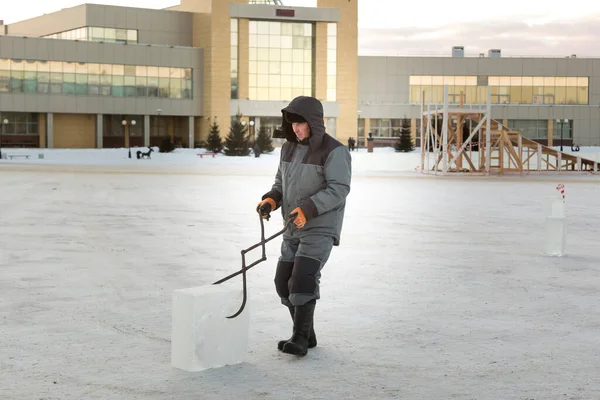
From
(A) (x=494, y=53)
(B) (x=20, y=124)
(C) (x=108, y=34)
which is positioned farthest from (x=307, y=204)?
(A) (x=494, y=53)

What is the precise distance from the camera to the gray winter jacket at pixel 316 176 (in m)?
6.89

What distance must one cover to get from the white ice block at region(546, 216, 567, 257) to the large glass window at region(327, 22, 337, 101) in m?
87.4

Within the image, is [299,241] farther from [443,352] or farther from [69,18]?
[69,18]

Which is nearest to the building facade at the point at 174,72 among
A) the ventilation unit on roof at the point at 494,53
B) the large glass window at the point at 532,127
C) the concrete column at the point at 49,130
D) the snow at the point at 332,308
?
the concrete column at the point at 49,130

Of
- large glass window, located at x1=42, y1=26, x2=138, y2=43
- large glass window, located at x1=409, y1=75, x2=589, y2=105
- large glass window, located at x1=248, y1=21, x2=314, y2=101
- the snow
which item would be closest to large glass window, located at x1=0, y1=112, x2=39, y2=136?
large glass window, located at x1=42, y1=26, x2=138, y2=43

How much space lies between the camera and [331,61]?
99.7 m

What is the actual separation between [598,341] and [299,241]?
2.72m

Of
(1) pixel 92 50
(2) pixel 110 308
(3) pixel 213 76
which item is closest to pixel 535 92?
(3) pixel 213 76

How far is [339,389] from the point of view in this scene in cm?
606

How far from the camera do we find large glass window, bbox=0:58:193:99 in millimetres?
89750

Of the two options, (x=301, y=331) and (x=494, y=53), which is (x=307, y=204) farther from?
(x=494, y=53)

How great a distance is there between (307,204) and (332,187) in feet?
0.86

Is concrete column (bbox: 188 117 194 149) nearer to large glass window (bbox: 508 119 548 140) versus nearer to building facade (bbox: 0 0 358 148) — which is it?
building facade (bbox: 0 0 358 148)

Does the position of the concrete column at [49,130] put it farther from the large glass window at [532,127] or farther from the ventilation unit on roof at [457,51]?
the large glass window at [532,127]
